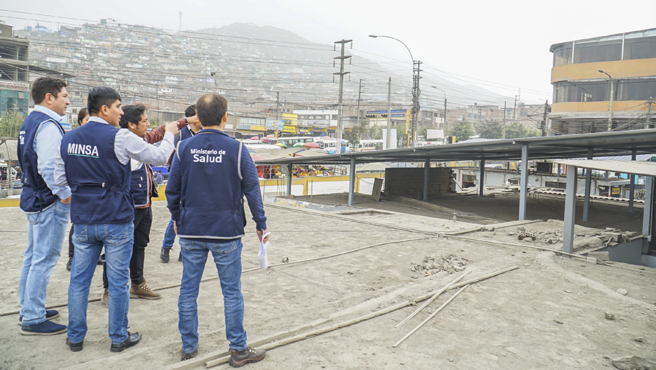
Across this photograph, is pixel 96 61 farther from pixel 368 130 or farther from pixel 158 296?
pixel 158 296

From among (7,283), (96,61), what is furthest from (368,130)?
(96,61)

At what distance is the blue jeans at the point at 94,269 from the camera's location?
3.03 metres

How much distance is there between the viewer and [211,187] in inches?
113

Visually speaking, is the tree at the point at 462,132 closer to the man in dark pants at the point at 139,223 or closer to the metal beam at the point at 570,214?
the metal beam at the point at 570,214

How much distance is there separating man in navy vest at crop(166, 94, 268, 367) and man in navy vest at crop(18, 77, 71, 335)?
113 cm

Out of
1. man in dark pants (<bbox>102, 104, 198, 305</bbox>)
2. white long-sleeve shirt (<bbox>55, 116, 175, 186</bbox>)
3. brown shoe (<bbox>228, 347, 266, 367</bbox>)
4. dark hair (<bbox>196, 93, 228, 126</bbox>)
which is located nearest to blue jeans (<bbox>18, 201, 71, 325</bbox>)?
white long-sleeve shirt (<bbox>55, 116, 175, 186</bbox>)

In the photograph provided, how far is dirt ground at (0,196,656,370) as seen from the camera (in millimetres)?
3098

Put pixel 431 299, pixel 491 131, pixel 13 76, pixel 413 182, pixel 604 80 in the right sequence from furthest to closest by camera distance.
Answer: pixel 491 131, pixel 13 76, pixel 604 80, pixel 413 182, pixel 431 299

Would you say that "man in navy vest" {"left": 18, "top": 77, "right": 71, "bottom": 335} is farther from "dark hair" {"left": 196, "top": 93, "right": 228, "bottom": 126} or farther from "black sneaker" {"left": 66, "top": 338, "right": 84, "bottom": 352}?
"dark hair" {"left": 196, "top": 93, "right": 228, "bottom": 126}

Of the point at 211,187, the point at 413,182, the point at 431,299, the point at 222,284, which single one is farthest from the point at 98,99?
the point at 413,182

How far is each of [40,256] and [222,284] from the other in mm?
1552

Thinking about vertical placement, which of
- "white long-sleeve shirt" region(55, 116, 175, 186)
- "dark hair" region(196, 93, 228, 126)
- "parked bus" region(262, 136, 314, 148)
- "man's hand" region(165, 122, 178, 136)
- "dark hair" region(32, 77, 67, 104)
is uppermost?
"parked bus" region(262, 136, 314, 148)

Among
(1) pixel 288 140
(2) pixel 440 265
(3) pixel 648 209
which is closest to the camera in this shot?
(2) pixel 440 265

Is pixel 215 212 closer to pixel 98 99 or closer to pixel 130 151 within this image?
pixel 130 151
